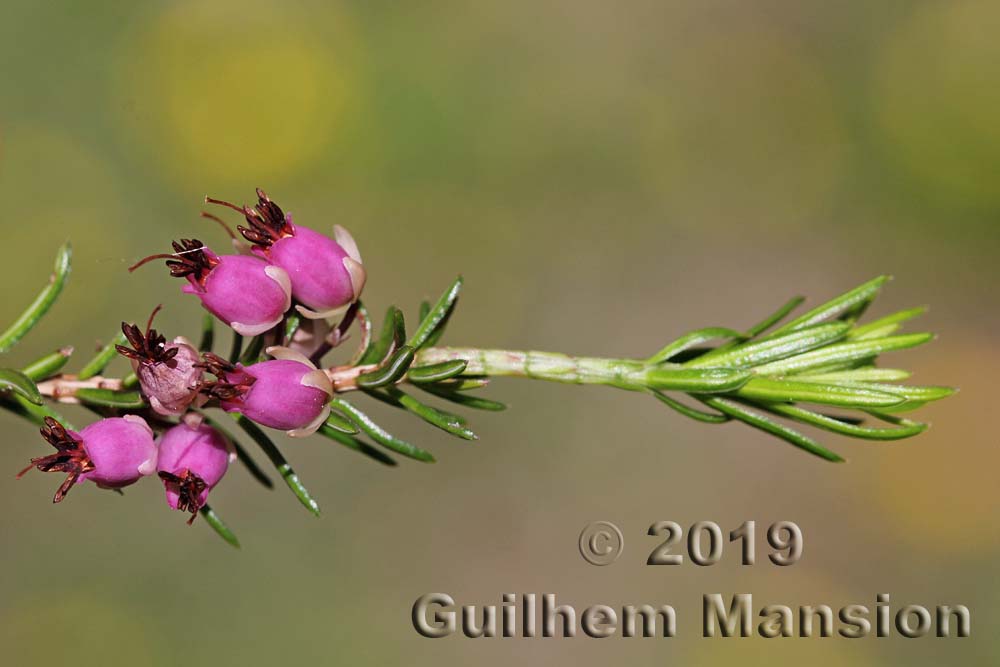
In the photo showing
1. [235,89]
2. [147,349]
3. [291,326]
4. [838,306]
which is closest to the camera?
[147,349]

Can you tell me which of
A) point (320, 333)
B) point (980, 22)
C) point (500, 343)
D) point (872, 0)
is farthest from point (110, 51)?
point (980, 22)

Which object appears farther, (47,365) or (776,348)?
(776,348)

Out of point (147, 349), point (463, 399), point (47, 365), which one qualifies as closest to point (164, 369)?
point (147, 349)

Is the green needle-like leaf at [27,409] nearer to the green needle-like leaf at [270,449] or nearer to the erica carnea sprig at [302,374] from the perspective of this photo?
the erica carnea sprig at [302,374]

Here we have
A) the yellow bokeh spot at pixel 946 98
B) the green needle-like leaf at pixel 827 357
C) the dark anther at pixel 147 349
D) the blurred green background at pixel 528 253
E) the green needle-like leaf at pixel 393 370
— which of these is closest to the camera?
the dark anther at pixel 147 349

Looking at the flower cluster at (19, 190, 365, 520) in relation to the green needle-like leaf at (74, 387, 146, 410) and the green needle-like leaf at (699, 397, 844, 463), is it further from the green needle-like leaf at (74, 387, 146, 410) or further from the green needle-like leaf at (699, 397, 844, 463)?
the green needle-like leaf at (699, 397, 844, 463)

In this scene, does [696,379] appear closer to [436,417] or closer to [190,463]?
[436,417]

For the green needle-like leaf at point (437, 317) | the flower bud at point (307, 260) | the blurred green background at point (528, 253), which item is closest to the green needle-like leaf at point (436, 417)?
the green needle-like leaf at point (437, 317)
